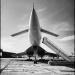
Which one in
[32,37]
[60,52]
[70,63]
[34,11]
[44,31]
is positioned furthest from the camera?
[44,31]

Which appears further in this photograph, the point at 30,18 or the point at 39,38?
the point at 39,38

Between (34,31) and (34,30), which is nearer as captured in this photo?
(34,30)

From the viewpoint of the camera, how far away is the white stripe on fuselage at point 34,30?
1408 centimetres

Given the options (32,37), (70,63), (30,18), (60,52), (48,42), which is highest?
(30,18)

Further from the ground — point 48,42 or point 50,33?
point 50,33

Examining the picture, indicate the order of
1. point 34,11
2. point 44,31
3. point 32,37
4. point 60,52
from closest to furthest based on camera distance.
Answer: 1. point 60,52
2. point 34,11
3. point 32,37
4. point 44,31

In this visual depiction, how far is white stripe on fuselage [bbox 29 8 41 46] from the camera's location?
14.1 m

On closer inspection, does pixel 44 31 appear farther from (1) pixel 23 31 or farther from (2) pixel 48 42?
(2) pixel 48 42

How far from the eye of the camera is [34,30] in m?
14.8

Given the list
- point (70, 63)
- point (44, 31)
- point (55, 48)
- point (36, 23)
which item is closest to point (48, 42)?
point (55, 48)

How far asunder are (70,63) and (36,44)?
6.62 metres

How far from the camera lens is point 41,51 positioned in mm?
18156

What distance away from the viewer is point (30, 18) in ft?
46.7

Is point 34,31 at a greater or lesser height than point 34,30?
lesser
